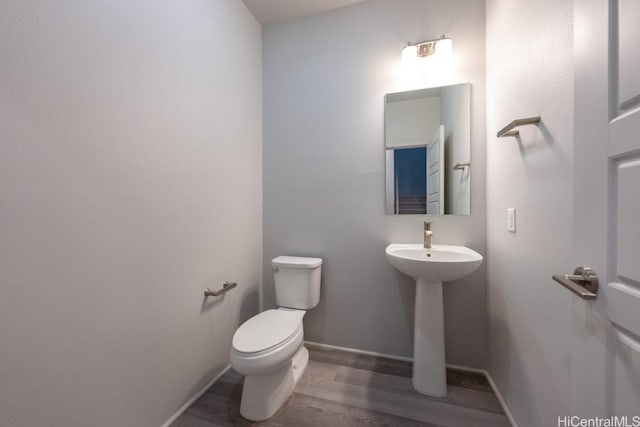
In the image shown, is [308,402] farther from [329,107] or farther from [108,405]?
[329,107]

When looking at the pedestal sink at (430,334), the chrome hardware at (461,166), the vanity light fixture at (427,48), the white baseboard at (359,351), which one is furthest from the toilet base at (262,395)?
the vanity light fixture at (427,48)

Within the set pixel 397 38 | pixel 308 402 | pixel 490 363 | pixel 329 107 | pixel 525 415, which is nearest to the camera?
pixel 525 415

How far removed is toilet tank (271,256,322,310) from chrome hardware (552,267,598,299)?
134 centimetres

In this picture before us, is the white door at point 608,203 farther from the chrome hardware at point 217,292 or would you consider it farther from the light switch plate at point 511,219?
the chrome hardware at point 217,292

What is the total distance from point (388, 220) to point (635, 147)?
4.37 feet

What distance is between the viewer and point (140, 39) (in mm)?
1131

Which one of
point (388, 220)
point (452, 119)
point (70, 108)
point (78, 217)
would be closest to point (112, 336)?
point (78, 217)

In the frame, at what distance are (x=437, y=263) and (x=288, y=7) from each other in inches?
82.1

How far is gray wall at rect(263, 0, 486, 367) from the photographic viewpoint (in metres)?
1.64

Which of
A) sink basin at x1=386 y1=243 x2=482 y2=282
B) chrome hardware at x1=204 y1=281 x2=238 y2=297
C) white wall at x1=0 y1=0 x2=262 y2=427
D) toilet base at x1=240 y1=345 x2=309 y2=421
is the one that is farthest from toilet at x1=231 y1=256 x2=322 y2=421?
sink basin at x1=386 y1=243 x2=482 y2=282

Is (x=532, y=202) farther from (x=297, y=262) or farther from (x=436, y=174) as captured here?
(x=297, y=262)

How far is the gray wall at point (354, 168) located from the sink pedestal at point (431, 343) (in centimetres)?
27

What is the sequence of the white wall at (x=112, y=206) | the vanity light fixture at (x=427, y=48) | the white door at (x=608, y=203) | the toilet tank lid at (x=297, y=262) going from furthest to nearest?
the toilet tank lid at (x=297, y=262) → the vanity light fixture at (x=427, y=48) → the white wall at (x=112, y=206) → the white door at (x=608, y=203)

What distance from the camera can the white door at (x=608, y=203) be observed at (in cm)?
50
